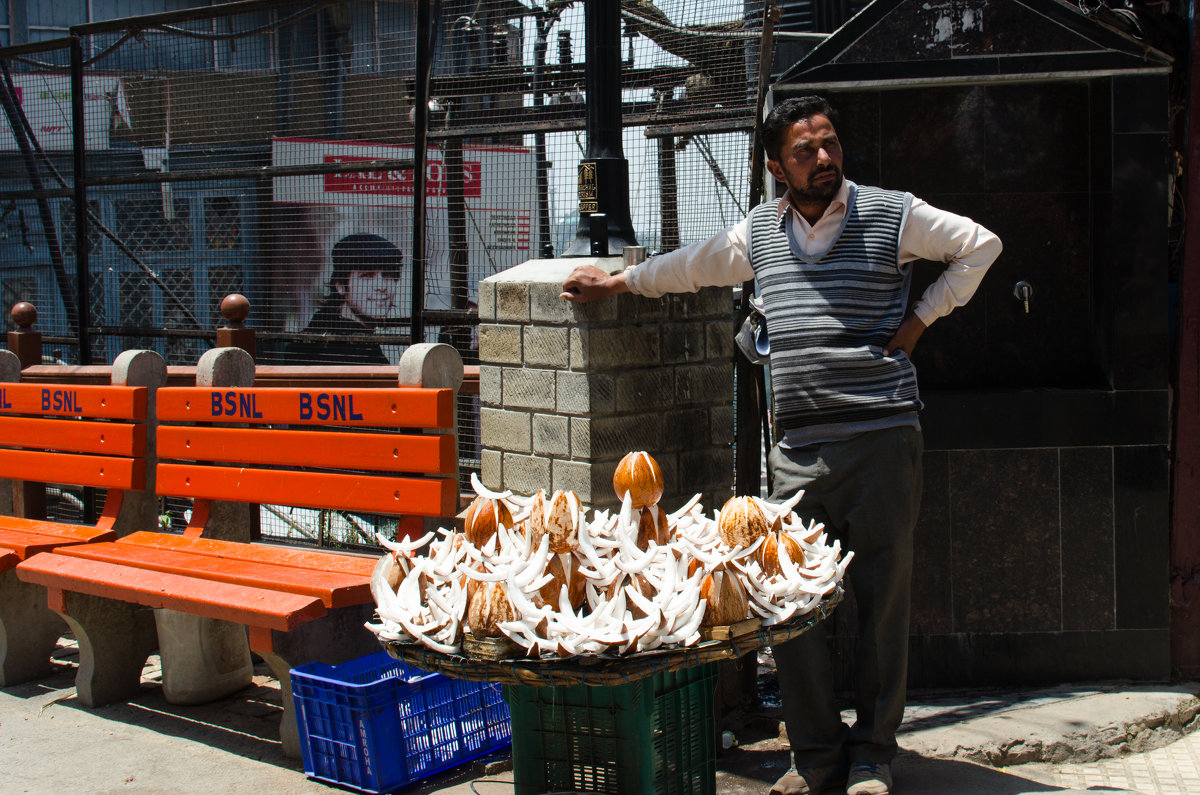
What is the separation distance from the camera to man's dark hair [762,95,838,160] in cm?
338

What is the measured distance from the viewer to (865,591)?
11.4 feet

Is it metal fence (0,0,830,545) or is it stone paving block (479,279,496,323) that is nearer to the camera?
stone paving block (479,279,496,323)

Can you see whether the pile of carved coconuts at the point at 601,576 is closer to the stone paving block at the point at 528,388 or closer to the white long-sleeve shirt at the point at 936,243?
the white long-sleeve shirt at the point at 936,243

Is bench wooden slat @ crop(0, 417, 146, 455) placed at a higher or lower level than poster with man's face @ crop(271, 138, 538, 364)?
lower

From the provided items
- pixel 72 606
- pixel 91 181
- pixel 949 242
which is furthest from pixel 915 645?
pixel 91 181

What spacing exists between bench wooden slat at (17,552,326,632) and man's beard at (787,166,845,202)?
204 centimetres

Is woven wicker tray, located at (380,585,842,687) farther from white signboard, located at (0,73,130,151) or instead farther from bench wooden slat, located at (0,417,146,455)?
white signboard, located at (0,73,130,151)

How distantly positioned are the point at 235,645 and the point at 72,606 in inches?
26.3

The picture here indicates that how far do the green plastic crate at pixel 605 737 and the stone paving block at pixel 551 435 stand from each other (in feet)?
4.03

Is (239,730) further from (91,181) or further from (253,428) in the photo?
(91,181)

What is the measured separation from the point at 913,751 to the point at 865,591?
78 centimetres

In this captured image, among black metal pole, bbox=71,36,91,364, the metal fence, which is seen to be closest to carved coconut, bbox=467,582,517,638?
the metal fence

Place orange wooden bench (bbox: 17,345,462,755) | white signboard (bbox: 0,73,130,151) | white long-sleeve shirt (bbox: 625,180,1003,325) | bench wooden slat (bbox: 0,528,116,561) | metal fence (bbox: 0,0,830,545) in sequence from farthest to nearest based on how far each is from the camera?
white signboard (bbox: 0,73,130,151) < metal fence (bbox: 0,0,830,545) < bench wooden slat (bbox: 0,528,116,561) < orange wooden bench (bbox: 17,345,462,755) < white long-sleeve shirt (bbox: 625,180,1003,325)

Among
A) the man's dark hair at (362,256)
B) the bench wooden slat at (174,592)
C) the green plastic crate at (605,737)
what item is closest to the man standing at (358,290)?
the man's dark hair at (362,256)
